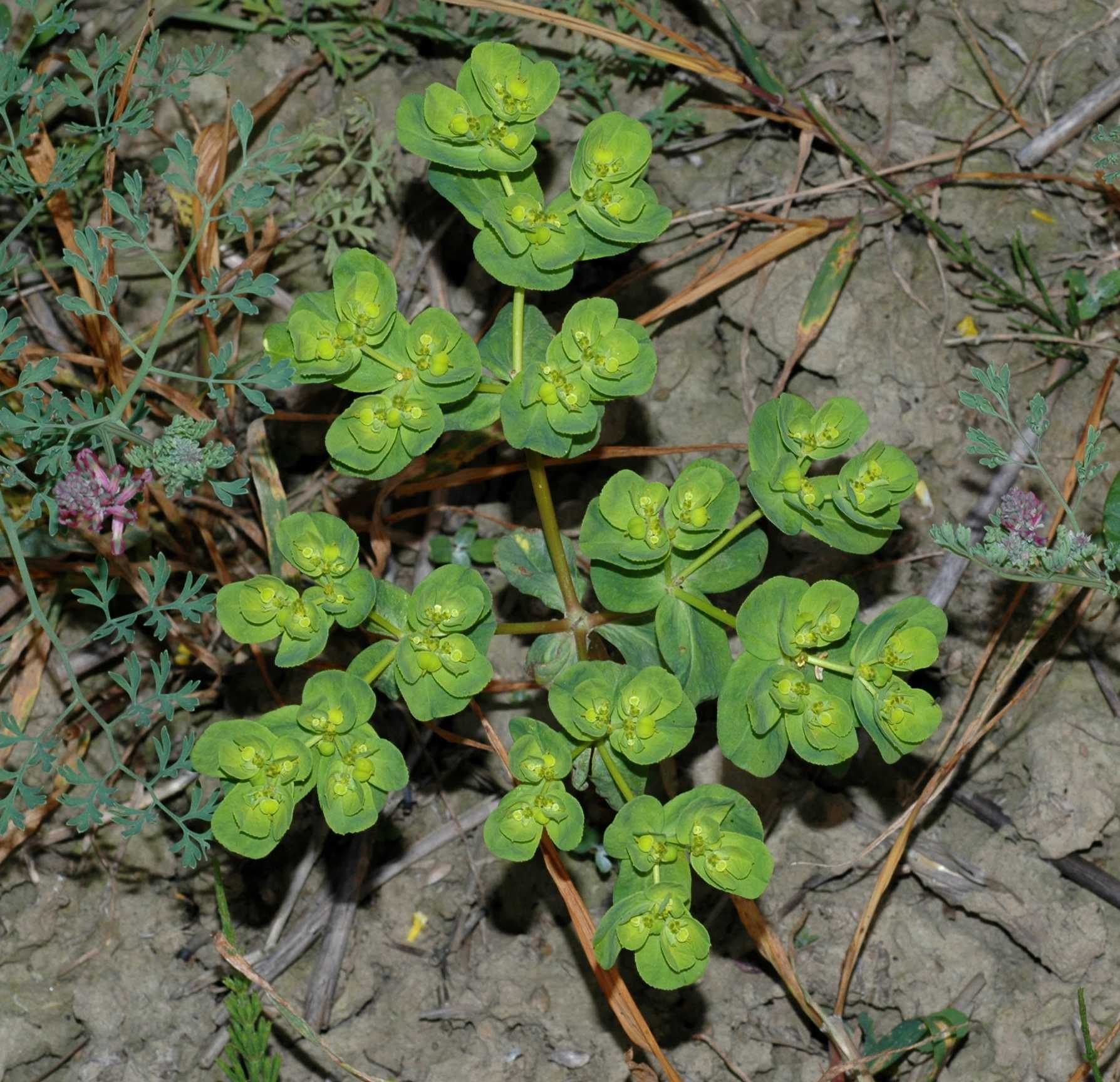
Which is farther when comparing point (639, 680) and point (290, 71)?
point (290, 71)

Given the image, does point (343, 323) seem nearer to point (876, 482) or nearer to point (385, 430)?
point (385, 430)

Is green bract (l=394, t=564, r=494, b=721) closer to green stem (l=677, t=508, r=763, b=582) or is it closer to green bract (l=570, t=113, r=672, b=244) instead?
green stem (l=677, t=508, r=763, b=582)

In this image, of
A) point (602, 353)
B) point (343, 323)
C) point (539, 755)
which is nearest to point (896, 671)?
point (539, 755)

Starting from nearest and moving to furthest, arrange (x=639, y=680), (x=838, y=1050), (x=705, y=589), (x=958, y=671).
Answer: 1. (x=639, y=680)
2. (x=705, y=589)
3. (x=838, y=1050)
4. (x=958, y=671)

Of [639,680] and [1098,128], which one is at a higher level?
[1098,128]

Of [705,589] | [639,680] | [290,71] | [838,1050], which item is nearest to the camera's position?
[639,680]

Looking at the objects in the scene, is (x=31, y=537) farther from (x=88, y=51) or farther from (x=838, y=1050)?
(x=838, y=1050)

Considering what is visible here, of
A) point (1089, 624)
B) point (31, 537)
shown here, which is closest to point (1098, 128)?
point (1089, 624)
